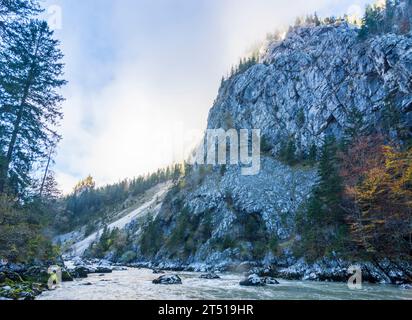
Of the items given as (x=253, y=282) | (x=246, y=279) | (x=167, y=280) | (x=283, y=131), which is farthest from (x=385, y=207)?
(x=283, y=131)

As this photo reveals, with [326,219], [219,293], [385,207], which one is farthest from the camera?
[326,219]

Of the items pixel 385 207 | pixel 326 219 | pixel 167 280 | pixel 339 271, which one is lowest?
pixel 167 280

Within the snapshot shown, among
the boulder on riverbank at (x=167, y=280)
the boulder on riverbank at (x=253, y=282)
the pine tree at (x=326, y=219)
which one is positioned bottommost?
the boulder on riverbank at (x=167, y=280)

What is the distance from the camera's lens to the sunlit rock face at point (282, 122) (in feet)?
183

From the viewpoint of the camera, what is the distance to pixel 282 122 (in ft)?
273

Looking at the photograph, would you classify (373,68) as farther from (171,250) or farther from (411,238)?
(171,250)

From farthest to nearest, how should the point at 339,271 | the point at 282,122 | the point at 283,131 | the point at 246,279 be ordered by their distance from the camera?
the point at 282,122 → the point at 283,131 → the point at 339,271 → the point at 246,279

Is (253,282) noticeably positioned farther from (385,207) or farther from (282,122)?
(282,122)

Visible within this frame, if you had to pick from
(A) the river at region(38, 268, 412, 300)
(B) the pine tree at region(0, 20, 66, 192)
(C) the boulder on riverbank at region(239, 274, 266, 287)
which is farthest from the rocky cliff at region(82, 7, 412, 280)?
(B) the pine tree at region(0, 20, 66, 192)

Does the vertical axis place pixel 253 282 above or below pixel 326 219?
below

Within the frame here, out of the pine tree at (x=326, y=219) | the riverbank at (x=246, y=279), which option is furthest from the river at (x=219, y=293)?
the pine tree at (x=326, y=219)

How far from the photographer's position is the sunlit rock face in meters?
55.8

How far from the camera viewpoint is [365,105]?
206 feet

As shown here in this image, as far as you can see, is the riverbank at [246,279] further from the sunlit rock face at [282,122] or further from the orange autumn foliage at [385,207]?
the sunlit rock face at [282,122]
